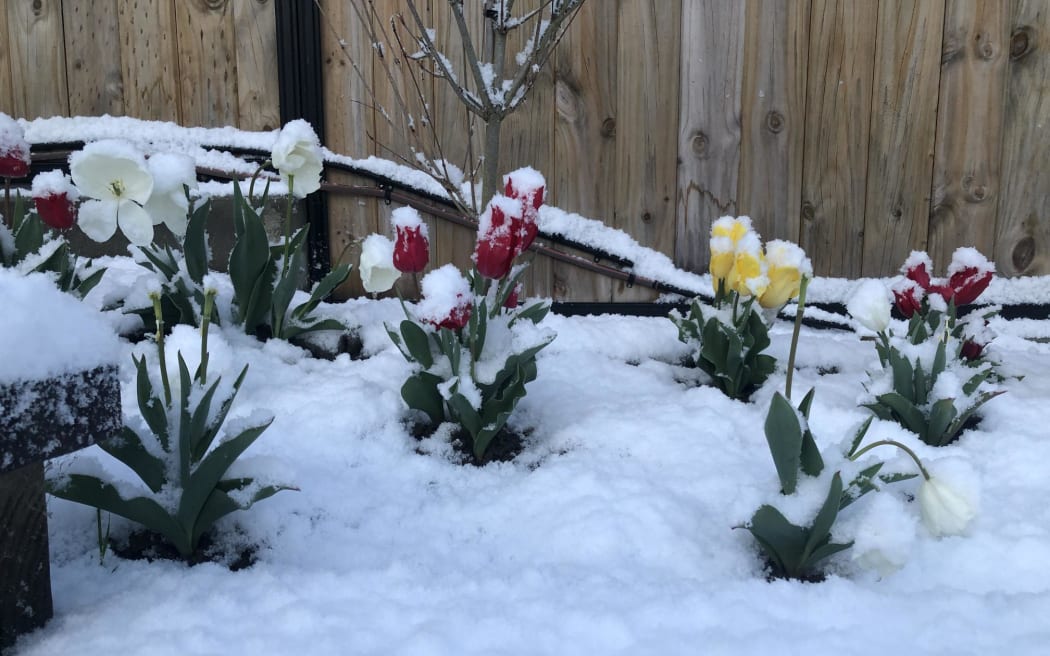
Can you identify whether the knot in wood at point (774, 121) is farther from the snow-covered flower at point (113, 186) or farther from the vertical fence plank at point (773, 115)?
the snow-covered flower at point (113, 186)

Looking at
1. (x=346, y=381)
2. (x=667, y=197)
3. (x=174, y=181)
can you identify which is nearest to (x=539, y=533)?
(x=346, y=381)

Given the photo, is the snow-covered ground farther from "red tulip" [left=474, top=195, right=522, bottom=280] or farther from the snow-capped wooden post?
"red tulip" [left=474, top=195, right=522, bottom=280]

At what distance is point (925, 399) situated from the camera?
63.4 inches

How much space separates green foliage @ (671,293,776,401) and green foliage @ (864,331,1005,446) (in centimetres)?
23

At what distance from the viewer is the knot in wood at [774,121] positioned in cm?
261

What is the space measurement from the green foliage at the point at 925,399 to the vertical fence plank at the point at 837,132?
1.06 metres

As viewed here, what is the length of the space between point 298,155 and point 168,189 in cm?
32

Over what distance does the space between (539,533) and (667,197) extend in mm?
1634

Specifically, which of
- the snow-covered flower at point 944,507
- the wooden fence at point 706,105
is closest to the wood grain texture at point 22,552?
the snow-covered flower at point 944,507

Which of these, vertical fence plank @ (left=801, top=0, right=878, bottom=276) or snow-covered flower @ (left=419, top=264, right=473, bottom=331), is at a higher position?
vertical fence plank @ (left=801, top=0, right=878, bottom=276)

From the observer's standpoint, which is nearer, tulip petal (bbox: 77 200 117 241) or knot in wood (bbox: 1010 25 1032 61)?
tulip petal (bbox: 77 200 117 241)

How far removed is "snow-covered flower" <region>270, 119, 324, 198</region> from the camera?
1.65m

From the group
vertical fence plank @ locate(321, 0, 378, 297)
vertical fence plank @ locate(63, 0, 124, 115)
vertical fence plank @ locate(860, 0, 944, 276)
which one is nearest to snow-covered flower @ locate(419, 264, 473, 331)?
vertical fence plank @ locate(321, 0, 378, 297)

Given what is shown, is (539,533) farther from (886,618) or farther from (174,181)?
(174,181)
